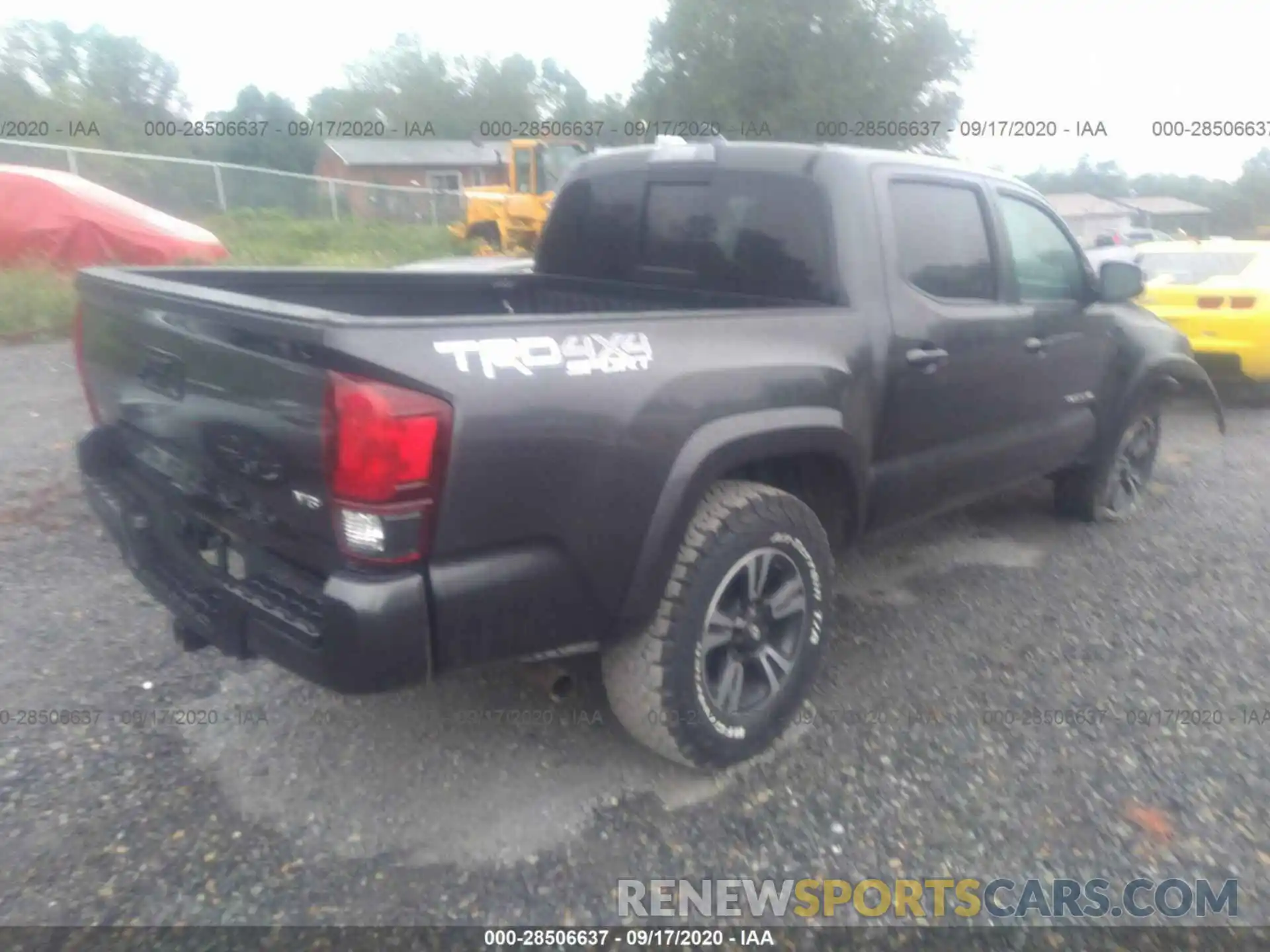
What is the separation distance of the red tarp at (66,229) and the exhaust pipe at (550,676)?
9600mm

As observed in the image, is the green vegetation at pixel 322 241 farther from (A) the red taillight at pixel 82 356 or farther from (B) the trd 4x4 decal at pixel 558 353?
(B) the trd 4x4 decal at pixel 558 353

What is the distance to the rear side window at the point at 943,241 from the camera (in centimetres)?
359

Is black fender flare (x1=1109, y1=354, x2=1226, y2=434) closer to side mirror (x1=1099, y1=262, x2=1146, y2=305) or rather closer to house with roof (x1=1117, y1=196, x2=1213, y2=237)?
side mirror (x1=1099, y1=262, x2=1146, y2=305)

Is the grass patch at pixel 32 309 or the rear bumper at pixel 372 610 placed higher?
the rear bumper at pixel 372 610

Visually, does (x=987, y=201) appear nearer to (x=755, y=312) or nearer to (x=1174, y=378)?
(x=755, y=312)

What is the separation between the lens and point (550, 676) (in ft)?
10.0

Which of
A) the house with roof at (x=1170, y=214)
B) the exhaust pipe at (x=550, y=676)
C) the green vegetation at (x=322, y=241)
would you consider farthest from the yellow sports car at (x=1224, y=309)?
the house with roof at (x=1170, y=214)

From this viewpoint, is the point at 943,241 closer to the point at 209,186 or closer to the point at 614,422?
the point at 614,422

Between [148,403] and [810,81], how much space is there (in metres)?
32.2

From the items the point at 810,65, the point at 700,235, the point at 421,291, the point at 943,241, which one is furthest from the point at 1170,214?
the point at 421,291

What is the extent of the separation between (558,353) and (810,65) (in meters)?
32.8

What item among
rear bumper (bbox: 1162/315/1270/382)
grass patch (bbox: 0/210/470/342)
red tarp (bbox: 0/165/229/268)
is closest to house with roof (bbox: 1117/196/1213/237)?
grass patch (bbox: 0/210/470/342)

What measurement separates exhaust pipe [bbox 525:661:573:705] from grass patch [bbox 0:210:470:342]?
20.9ft

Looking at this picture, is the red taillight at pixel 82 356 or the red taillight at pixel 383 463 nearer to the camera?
the red taillight at pixel 383 463
